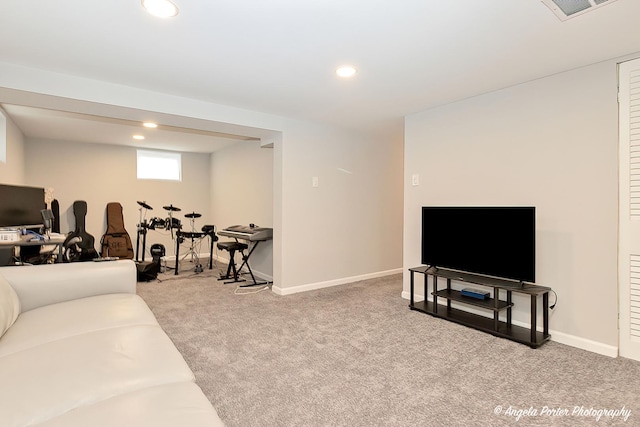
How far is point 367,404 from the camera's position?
1.83m

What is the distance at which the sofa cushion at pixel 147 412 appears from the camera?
972 millimetres

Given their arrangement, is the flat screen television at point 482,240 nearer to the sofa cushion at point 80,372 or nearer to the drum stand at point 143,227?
the sofa cushion at point 80,372

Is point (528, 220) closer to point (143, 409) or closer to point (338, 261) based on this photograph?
point (338, 261)

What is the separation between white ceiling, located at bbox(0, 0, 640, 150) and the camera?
182cm

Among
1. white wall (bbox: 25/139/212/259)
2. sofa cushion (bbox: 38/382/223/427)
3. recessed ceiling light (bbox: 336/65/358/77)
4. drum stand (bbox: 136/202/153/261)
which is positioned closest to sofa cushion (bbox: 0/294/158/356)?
sofa cushion (bbox: 38/382/223/427)

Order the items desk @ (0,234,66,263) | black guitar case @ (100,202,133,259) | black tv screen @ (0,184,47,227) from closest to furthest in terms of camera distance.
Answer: desk @ (0,234,66,263) < black tv screen @ (0,184,47,227) < black guitar case @ (100,202,133,259)

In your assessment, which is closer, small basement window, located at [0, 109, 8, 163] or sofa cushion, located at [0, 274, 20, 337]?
sofa cushion, located at [0, 274, 20, 337]

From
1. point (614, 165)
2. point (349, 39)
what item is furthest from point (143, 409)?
point (614, 165)

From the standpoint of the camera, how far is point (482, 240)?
116 inches

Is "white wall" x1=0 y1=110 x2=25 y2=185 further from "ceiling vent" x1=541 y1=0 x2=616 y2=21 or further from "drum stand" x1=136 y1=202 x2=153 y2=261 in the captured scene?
"ceiling vent" x1=541 y1=0 x2=616 y2=21

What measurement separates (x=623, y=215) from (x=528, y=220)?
1.97ft

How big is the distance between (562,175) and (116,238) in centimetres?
658

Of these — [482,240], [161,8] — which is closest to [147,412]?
[161,8]

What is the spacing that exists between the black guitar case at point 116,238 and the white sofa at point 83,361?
4.03 metres
